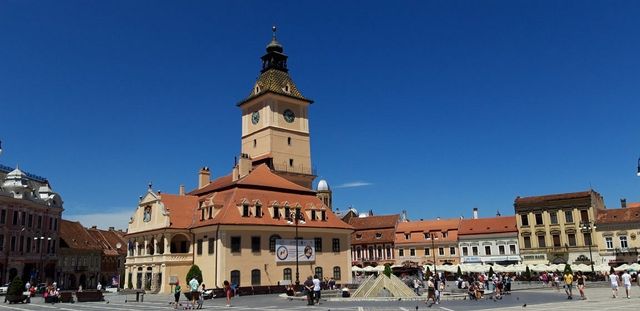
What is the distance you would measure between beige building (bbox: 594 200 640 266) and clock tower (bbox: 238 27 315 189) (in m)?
36.9

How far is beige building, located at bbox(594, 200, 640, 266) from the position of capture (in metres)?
69.1

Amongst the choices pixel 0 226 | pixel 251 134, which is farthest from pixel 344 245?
pixel 0 226

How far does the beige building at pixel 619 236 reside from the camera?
69062 millimetres

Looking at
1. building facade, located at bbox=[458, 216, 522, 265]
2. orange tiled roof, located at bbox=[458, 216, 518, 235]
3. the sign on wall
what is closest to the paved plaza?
the sign on wall

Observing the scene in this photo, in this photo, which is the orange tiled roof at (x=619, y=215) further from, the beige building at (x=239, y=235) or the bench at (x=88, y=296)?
the bench at (x=88, y=296)

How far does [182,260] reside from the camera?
53.2 m

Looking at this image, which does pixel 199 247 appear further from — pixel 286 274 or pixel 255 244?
pixel 286 274

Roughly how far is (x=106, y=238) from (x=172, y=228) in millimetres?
55497

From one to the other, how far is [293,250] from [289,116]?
1035 inches

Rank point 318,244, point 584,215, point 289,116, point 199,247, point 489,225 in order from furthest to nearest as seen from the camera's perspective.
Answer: point 489,225, point 289,116, point 584,215, point 318,244, point 199,247

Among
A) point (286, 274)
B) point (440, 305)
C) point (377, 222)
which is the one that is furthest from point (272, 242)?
point (377, 222)

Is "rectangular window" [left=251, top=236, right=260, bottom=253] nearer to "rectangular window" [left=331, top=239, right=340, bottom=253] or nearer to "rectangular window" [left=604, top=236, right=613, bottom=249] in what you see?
"rectangular window" [left=331, top=239, right=340, bottom=253]

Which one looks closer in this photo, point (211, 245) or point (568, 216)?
point (211, 245)

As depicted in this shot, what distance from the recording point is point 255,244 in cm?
5122
